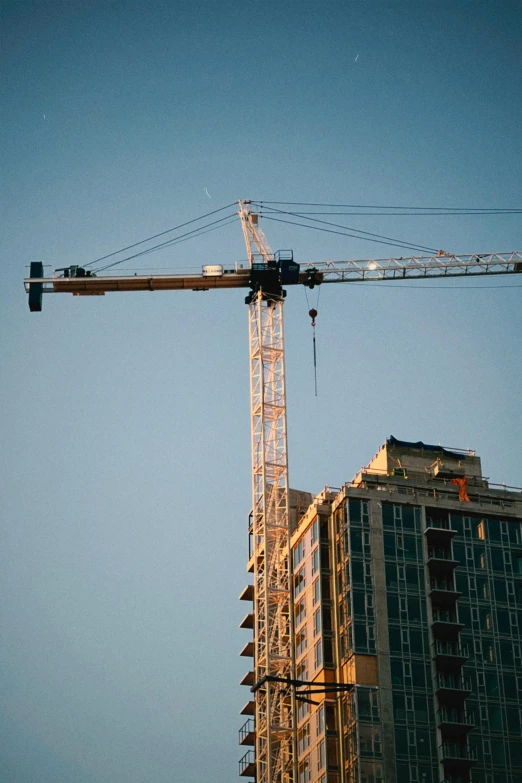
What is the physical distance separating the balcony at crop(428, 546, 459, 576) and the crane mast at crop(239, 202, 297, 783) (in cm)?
1275

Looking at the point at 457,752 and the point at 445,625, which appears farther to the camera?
the point at 445,625

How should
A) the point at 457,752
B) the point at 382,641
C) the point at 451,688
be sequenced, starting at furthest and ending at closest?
the point at 382,641, the point at 451,688, the point at 457,752

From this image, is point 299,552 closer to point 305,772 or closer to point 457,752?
point 305,772

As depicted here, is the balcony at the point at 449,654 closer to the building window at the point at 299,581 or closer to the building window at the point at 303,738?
the building window at the point at 303,738

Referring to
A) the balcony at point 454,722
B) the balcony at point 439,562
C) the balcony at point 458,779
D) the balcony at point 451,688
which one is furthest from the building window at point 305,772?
the balcony at point 439,562

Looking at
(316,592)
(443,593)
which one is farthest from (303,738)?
(443,593)

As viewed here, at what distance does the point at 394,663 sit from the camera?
435ft

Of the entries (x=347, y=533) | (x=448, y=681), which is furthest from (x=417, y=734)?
(x=347, y=533)

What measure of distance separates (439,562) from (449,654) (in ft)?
27.6

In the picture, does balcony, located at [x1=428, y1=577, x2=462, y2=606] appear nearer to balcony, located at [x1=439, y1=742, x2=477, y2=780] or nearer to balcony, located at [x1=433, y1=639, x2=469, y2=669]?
balcony, located at [x1=433, y1=639, x2=469, y2=669]

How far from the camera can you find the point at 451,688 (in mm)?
132750

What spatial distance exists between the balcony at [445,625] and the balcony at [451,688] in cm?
367

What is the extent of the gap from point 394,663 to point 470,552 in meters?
14.1

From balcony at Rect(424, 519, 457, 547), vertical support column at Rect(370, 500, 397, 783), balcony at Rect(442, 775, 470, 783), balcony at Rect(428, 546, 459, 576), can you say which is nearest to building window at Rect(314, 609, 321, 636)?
vertical support column at Rect(370, 500, 397, 783)
